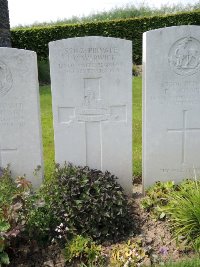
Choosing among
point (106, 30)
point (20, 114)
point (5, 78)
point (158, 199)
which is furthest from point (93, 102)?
point (106, 30)

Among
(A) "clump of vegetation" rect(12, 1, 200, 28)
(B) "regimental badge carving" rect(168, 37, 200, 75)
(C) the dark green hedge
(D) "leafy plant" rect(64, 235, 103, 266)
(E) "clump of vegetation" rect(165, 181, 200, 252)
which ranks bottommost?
(D) "leafy plant" rect(64, 235, 103, 266)

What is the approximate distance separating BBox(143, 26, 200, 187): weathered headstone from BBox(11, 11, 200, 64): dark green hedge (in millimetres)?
11016

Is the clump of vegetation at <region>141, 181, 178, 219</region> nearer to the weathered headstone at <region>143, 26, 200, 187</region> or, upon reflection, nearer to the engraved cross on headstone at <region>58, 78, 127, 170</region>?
the weathered headstone at <region>143, 26, 200, 187</region>

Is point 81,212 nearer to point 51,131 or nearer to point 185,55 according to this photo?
point 185,55

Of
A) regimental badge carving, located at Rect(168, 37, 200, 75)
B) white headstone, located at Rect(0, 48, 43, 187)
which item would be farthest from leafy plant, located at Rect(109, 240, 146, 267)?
regimental badge carving, located at Rect(168, 37, 200, 75)

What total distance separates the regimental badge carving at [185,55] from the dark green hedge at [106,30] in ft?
36.2

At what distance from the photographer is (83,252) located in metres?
3.20

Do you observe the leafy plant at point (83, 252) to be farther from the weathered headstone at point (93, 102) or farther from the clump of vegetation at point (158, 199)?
the weathered headstone at point (93, 102)

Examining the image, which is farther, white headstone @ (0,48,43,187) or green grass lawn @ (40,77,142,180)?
green grass lawn @ (40,77,142,180)

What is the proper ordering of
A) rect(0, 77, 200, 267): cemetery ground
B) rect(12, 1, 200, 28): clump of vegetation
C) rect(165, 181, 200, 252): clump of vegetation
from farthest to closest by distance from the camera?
rect(12, 1, 200, 28): clump of vegetation, rect(165, 181, 200, 252): clump of vegetation, rect(0, 77, 200, 267): cemetery ground

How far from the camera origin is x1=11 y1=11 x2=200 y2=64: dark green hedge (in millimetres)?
15094

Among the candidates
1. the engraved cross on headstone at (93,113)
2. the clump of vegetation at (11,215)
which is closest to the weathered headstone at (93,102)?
the engraved cross on headstone at (93,113)

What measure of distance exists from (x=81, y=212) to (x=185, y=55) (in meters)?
2.05

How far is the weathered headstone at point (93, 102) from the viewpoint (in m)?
3.97
